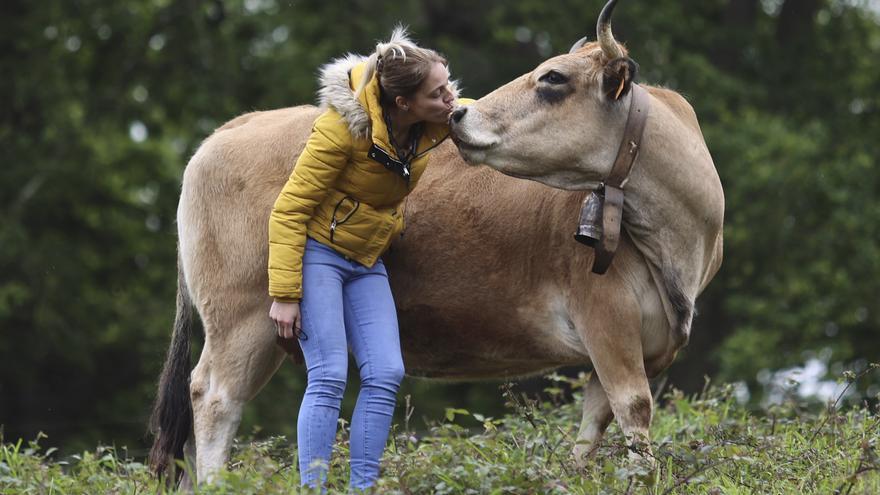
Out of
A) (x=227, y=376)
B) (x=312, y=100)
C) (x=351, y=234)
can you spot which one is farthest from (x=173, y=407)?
(x=312, y=100)

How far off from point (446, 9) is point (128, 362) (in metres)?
8.15

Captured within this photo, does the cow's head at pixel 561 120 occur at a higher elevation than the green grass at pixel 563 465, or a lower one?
higher

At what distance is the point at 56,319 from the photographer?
19.3 metres

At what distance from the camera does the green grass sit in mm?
5430

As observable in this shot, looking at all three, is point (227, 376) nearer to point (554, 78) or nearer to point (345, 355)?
point (345, 355)

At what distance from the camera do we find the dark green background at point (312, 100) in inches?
704

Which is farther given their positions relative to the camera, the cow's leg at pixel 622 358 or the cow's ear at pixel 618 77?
the cow's leg at pixel 622 358

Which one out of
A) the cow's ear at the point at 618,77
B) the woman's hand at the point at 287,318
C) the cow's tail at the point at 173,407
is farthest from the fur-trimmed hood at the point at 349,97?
the cow's tail at the point at 173,407

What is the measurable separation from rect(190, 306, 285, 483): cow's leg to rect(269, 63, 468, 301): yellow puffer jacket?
827mm

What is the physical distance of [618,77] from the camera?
611 centimetres

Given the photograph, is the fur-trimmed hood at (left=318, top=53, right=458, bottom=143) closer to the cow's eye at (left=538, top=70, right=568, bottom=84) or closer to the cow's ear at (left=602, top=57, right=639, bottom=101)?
the cow's eye at (left=538, top=70, right=568, bottom=84)

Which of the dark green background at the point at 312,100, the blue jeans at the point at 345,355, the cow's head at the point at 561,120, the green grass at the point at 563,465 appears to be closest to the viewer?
the green grass at the point at 563,465

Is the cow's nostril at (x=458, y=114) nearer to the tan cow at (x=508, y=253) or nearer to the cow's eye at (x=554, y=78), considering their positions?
the tan cow at (x=508, y=253)

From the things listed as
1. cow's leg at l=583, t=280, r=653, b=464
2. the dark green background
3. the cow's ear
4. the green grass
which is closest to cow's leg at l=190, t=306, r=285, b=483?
the green grass
